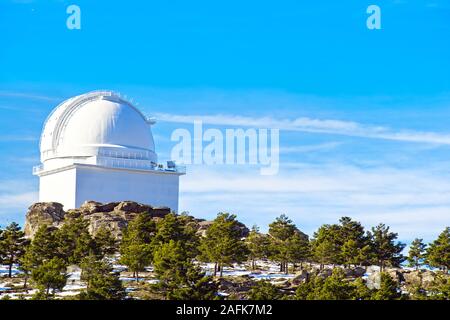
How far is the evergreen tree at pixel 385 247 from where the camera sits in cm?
6100

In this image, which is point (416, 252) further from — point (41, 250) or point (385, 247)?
point (41, 250)

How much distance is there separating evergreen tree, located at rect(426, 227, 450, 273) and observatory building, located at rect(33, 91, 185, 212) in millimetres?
26002

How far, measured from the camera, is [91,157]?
7356 centimetres

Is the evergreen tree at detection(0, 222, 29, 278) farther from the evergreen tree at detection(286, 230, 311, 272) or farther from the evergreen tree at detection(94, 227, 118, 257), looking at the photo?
the evergreen tree at detection(286, 230, 311, 272)

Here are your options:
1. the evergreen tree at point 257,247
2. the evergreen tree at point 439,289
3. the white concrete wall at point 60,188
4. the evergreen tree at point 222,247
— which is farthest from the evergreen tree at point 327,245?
the white concrete wall at point 60,188

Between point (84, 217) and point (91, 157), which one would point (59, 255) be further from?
point (91, 157)

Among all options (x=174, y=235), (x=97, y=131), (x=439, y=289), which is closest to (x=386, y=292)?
(x=439, y=289)

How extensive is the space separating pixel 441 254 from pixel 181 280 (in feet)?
75.7

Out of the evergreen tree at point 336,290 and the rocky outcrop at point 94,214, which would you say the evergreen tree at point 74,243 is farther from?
the evergreen tree at point 336,290

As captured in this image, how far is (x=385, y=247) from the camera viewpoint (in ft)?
200

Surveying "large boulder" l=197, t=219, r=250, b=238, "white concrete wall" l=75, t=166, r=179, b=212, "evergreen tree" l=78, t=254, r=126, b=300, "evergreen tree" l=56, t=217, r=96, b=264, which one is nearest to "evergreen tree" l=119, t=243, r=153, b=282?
"evergreen tree" l=56, t=217, r=96, b=264

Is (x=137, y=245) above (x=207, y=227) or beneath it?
beneath
